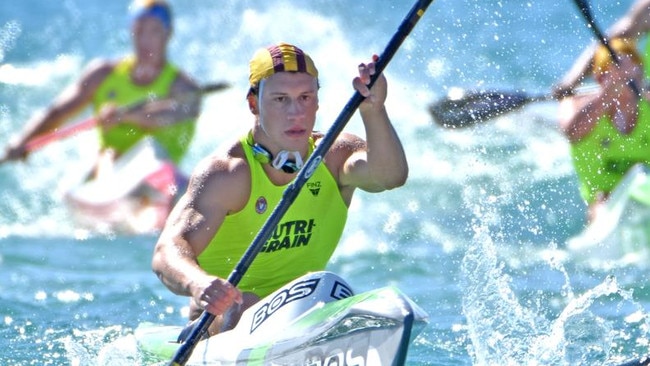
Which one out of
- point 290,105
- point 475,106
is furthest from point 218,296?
point 475,106

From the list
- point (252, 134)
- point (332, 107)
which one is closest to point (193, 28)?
point (332, 107)

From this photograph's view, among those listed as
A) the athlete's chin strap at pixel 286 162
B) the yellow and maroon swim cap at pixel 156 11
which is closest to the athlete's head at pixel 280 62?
the athlete's chin strap at pixel 286 162

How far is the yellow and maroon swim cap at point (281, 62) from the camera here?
5.30 metres

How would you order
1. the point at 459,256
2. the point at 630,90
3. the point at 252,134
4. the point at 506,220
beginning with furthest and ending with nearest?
the point at 506,220
the point at 459,256
the point at 630,90
the point at 252,134

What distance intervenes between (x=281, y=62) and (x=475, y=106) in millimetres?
4549

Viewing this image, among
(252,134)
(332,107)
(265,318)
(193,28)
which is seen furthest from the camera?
(193,28)

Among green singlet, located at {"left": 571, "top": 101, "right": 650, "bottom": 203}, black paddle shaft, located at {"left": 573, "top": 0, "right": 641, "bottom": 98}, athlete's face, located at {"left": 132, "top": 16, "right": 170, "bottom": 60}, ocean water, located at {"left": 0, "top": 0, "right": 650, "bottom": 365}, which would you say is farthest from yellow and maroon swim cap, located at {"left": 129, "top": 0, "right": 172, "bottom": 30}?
black paddle shaft, located at {"left": 573, "top": 0, "right": 641, "bottom": 98}

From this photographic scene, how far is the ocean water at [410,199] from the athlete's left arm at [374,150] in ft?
3.19

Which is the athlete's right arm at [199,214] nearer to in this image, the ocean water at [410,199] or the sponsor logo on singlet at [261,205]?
the sponsor logo on singlet at [261,205]

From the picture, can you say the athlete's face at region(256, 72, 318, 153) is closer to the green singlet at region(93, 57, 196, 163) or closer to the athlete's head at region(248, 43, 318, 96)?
the athlete's head at region(248, 43, 318, 96)

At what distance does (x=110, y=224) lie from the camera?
1070 centimetres

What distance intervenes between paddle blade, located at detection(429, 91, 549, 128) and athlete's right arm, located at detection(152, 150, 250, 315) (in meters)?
4.50

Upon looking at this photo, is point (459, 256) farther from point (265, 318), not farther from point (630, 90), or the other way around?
point (265, 318)

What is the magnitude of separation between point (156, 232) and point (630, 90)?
372 centimetres
